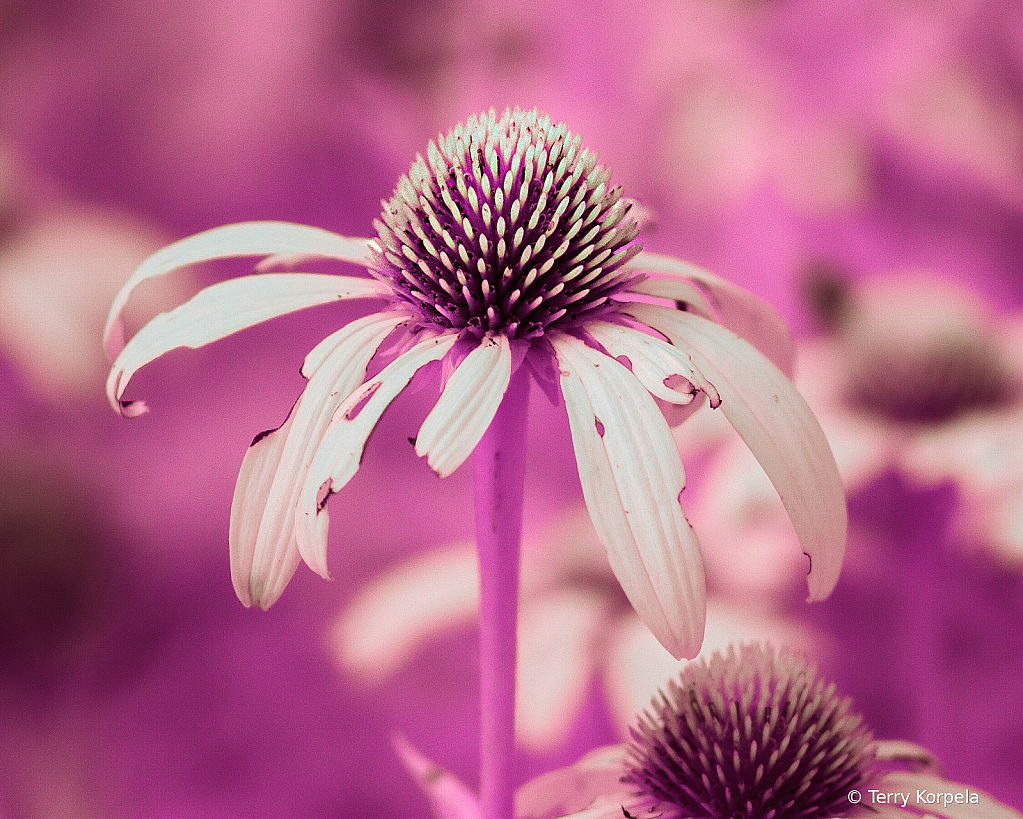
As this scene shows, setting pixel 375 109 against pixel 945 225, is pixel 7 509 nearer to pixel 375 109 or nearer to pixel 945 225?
pixel 375 109

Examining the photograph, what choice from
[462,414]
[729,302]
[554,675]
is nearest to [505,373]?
[462,414]

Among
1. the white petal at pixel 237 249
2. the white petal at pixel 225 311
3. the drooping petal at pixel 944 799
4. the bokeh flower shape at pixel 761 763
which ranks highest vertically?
the white petal at pixel 237 249

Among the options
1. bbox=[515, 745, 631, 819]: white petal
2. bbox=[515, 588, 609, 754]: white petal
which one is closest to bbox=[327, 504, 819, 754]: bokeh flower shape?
bbox=[515, 588, 609, 754]: white petal

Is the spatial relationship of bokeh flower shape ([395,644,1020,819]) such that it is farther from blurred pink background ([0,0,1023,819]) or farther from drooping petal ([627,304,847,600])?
blurred pink background ([0,0,1023,819])

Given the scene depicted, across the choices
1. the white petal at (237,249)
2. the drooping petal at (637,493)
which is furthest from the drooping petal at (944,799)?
the white petal at (237,249)

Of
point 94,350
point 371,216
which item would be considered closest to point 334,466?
point 94,350

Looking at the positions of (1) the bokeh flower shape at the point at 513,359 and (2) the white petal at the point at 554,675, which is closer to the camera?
(1) the bokeh flower shape at the point at 513,359

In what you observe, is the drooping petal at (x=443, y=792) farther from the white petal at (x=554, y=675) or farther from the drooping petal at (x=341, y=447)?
the white petal at (x=554, y=675)

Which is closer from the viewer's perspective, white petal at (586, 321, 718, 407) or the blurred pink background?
white petal at (586, 321, 718, 407)
